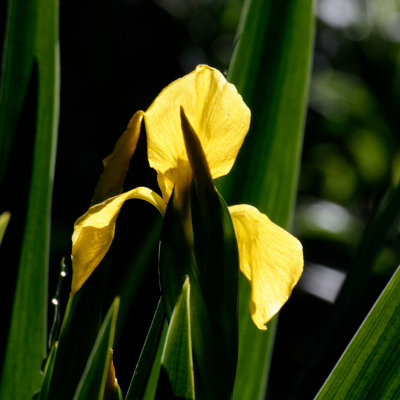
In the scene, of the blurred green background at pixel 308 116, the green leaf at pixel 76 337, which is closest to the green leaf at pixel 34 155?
the green leaf at pixel 76 337

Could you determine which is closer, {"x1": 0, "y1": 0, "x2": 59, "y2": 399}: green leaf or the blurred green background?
{"x1": 0, "y1": 0, "x2": 59, "y2": 399}: green leaf

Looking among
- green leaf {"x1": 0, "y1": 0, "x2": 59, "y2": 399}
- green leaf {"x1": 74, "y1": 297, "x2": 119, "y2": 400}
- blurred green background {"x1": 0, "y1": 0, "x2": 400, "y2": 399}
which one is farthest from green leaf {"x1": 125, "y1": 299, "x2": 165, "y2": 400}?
blurred green background {"x1": 0, "y1": 0, "x2": 400, "y2": 399}

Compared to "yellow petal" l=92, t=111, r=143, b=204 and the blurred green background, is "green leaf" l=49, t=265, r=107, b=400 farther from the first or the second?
the blurred green background

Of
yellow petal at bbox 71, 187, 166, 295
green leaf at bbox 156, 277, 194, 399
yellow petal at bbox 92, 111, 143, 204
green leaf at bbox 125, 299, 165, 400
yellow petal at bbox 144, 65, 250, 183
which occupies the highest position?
yellow petal at bbox 144, 65, 250, 183

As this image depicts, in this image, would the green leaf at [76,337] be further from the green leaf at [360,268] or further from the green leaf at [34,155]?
the green leaf at [360,268]

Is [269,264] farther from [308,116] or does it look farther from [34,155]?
[308,116]

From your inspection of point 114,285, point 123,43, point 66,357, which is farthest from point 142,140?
point 123,43
